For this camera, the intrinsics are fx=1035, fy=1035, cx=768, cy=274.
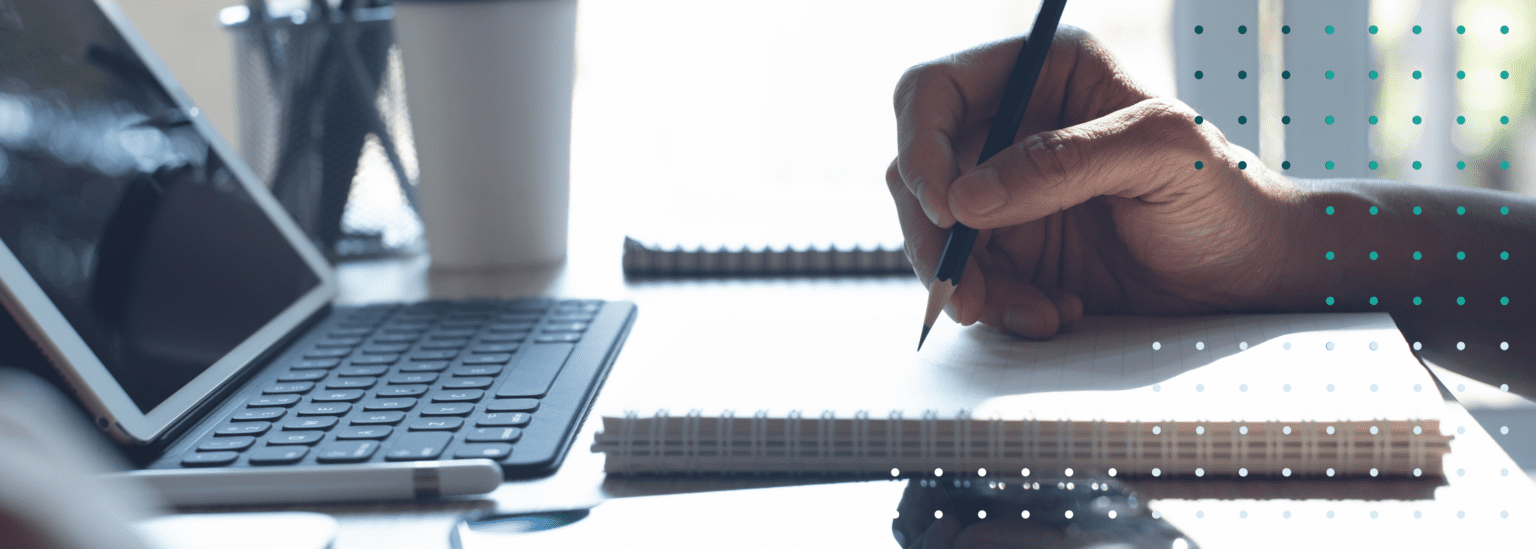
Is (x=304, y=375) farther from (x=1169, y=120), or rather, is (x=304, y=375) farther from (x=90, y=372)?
(x=1169, y=120)

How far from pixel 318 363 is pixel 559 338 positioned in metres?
0.13

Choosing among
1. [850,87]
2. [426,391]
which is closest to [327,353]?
[426,391]

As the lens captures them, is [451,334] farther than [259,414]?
Yes

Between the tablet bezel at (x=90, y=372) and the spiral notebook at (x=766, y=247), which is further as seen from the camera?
the spiral notebook at (x=766, y=247)

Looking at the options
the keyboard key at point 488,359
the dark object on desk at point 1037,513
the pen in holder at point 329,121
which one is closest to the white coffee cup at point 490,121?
the pen in holder at point 329,121

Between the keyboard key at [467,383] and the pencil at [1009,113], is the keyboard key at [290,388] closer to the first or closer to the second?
the keyboard key at [467,383]

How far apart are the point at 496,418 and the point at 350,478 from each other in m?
0.08

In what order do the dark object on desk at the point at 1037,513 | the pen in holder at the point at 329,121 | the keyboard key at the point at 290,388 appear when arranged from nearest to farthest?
the dark object on desk at the point at 1037,513 → the keyboard key at the point at 290,388 → the pen in holder at the point at 329,121

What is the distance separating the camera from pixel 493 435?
448mm

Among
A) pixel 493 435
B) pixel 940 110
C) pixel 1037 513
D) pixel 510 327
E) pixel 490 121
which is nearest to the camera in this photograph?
pixel 1037 513

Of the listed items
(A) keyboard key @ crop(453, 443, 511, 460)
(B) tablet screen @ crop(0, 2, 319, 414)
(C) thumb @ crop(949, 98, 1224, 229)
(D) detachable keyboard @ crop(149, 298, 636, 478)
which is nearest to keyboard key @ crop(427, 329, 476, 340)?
(D) detachable keyboard @ crop(149, 298, 636, 478)

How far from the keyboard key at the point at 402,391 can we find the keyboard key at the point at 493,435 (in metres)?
0.07

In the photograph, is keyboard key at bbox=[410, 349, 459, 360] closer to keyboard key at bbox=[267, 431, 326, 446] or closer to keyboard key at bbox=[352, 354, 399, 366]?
keyboard key at bbox=[352, 354, 399, 366]

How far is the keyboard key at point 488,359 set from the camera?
564 millimetres
